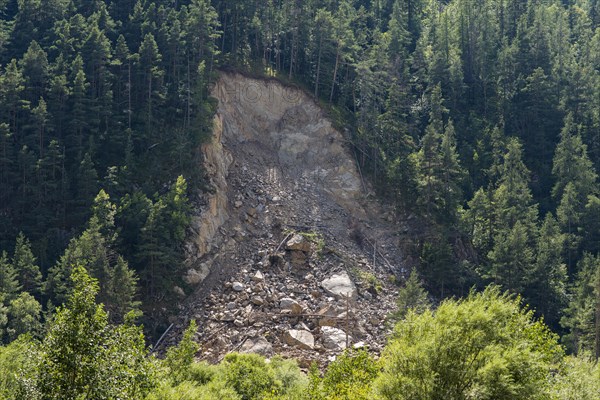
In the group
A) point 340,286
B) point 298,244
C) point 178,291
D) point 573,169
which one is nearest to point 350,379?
point 340,286

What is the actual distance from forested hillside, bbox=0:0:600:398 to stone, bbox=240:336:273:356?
23.8ft

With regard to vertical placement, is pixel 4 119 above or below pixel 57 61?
below

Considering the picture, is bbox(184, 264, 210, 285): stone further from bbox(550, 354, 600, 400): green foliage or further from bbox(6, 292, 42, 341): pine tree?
bbox(550, 354, 600, 400): green foliage

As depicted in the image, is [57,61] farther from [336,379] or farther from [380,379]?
[380,379]

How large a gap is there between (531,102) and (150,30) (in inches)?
1640

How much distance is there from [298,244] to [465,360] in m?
37.6

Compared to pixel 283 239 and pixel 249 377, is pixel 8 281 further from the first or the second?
pixel 283 239

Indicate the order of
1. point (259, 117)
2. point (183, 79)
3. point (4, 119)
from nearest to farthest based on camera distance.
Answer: point (4, 119), point (183, 79), point (259, 117)

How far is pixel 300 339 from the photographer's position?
168 ft

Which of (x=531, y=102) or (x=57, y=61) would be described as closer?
(x=57, y=61)

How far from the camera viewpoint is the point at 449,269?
61.8 meters

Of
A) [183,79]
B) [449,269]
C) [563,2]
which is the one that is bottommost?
[449,269]

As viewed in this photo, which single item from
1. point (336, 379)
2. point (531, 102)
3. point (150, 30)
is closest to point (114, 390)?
point (336, 379)

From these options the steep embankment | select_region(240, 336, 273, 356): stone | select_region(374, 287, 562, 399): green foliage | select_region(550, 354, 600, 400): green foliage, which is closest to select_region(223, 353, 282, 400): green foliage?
select_region(240, 336, 273, 356): stone
